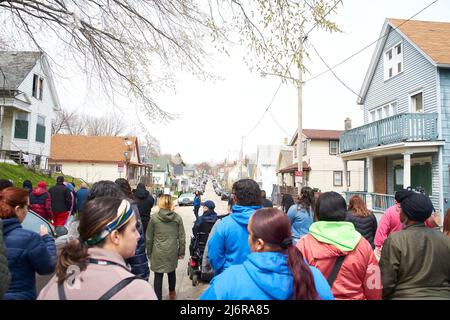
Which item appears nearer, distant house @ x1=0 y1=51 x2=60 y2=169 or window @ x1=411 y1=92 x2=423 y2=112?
window @ x1=411 y1=92 x2=423 y2=112

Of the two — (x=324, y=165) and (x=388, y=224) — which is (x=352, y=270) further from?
(x=324, y=165)

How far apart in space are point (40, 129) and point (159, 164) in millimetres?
44716

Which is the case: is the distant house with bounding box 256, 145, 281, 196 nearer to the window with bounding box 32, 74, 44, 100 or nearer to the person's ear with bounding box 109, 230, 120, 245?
the window with bounding box 32, 74, 44, 100

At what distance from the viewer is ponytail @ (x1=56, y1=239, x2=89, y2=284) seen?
163 centimetres

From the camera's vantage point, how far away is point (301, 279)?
1734mm

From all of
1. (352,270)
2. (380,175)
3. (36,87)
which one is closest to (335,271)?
(352,270)

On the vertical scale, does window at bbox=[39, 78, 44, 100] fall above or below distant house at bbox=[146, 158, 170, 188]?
above

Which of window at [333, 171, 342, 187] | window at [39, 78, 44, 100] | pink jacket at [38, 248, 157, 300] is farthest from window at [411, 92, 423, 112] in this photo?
window at [39, 78, 44, 100]

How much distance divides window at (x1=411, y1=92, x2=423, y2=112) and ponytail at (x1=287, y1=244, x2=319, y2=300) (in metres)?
17.3

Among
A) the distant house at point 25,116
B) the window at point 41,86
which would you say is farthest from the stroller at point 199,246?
the window at point 41,86

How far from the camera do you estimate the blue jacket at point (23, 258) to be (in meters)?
2.56

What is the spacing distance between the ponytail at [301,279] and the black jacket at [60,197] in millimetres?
9311

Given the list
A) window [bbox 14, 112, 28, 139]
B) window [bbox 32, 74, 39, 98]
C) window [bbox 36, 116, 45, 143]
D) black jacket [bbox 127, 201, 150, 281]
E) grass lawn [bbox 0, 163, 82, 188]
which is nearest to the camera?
black jacket [bbox 127, 201, 150, 281]
